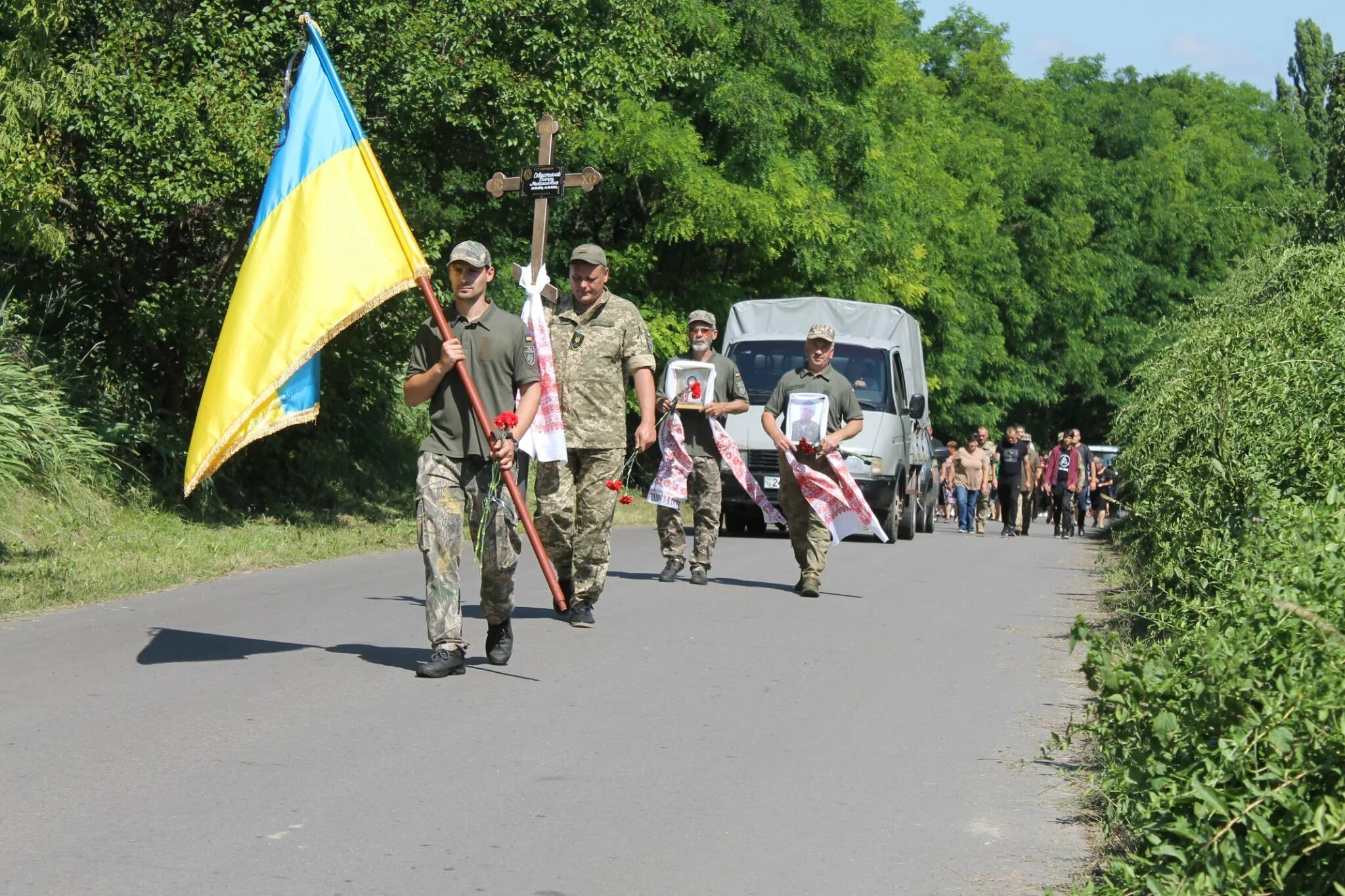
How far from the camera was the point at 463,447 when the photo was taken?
8.39m

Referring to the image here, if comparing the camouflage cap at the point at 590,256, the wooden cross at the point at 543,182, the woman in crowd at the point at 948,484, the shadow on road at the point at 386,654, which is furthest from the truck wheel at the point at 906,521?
the shadow on road at the point at 386,654

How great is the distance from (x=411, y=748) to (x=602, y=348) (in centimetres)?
434

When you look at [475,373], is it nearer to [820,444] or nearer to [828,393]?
[820,444]

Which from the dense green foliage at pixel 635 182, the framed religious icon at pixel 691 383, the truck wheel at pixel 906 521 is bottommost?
the truck wheel at pixel 906 521

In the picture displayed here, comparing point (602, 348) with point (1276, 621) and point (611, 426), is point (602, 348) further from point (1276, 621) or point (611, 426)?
point (1276, 621)

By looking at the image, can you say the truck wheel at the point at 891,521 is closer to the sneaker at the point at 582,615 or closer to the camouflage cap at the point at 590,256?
the sneaker at the point at 582,615

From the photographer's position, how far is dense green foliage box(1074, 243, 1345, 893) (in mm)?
3939

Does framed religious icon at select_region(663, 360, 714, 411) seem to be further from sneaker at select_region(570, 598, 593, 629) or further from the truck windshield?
the truck windshield

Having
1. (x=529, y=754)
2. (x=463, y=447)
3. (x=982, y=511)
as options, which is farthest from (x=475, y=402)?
(x=982, y=511)

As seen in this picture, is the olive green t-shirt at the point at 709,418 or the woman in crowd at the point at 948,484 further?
the woman in crowd at the point at 948,484

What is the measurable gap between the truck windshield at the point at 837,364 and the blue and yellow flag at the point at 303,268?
14.3m

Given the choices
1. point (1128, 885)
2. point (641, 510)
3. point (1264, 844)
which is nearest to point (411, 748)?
point (1128, 885)

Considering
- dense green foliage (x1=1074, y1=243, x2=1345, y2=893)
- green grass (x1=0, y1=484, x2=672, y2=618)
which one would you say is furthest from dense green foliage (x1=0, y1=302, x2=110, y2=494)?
dense green foliage (x1=1074, y1=243, x2=1345, y2=893)

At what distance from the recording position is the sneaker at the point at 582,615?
34.9 ft
